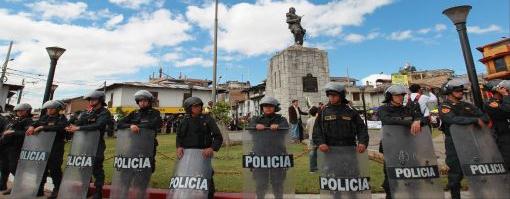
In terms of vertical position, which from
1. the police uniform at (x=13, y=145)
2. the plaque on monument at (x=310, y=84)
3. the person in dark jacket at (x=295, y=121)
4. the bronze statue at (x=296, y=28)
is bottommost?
the police uniform at (x=13, y=145)

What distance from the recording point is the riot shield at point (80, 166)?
16.8 ft

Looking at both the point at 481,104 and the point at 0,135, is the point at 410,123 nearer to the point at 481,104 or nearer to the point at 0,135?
the point at 481,104

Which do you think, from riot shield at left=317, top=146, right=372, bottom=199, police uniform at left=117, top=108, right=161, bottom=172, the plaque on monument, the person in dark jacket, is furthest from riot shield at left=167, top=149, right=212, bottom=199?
the plaque on monument

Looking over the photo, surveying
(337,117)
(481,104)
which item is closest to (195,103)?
(337,117)

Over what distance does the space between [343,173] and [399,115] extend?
3.52 feet

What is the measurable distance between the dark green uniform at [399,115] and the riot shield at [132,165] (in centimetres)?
322

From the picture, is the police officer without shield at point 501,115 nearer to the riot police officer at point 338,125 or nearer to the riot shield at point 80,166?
the riot police officer at point 338,125

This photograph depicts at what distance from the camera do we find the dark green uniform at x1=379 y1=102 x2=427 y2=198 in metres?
4.27

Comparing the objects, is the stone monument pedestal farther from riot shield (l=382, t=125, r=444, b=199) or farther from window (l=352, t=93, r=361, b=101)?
window (l=352, t=93, r=361, b=101)

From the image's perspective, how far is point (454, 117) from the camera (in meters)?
4.43

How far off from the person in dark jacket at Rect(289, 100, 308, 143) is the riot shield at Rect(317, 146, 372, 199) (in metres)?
6.44

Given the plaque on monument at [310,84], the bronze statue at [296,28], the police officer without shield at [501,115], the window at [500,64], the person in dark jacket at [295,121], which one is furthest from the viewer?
the window at [500,64]

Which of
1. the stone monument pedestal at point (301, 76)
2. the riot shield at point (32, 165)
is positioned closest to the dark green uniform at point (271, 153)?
the riot shield at point (32, 165)

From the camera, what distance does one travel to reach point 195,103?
16.2ft
